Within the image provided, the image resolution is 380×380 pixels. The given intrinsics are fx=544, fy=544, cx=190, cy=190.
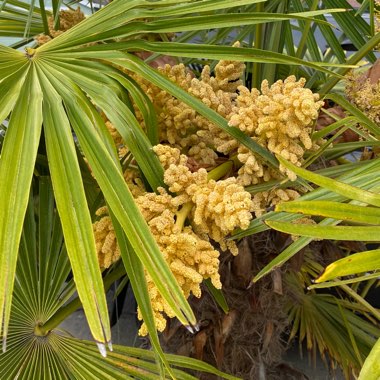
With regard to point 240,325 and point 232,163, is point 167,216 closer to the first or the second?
point 232,163

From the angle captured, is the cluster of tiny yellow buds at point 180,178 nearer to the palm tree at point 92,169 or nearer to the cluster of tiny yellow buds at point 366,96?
the palm tree at point 92,169

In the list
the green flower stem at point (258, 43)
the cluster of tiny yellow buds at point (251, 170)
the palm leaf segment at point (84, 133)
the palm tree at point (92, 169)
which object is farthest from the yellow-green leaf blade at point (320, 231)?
the green flower stem at point (258, 43)

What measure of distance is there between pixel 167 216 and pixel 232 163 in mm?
179

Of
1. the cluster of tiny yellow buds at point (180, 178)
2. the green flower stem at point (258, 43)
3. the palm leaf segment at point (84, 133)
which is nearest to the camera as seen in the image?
the palm leaf segment at point (84, 133)

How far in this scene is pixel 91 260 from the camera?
19.2 inches

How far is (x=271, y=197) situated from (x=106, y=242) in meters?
0.21

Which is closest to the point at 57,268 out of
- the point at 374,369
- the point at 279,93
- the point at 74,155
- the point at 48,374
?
the point at 48,374

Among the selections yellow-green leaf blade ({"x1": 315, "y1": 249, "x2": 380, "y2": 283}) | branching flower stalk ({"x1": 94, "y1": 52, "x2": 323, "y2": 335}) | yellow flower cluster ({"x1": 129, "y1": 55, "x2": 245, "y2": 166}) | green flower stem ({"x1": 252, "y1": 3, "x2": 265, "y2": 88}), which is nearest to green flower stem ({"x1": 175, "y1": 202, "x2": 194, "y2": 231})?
branching flower stalk ({"x1": 94, "y1": 52, "x2": 323, "y2": 335})

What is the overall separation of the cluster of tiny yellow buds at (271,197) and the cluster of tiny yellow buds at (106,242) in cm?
17

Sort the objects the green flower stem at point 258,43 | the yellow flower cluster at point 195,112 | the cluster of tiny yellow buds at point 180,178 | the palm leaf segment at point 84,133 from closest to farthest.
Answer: the palm leaf segment at point 84,133
the cluster of tiny yellow buds at point 180,178
the yellow flower cluster at point 195,112
the green flower stem at point 258,43

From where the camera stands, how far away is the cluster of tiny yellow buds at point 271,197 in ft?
2.09

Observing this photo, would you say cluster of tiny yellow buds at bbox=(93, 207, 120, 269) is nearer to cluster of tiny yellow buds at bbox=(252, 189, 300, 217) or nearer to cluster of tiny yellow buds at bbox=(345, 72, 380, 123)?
cluster of tiny yellow buds at bbox=(252, 189, 300, 217)

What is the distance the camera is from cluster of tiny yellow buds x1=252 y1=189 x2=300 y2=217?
2.09 feet

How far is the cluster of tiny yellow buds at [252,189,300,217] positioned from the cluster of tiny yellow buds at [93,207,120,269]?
0.17 m
